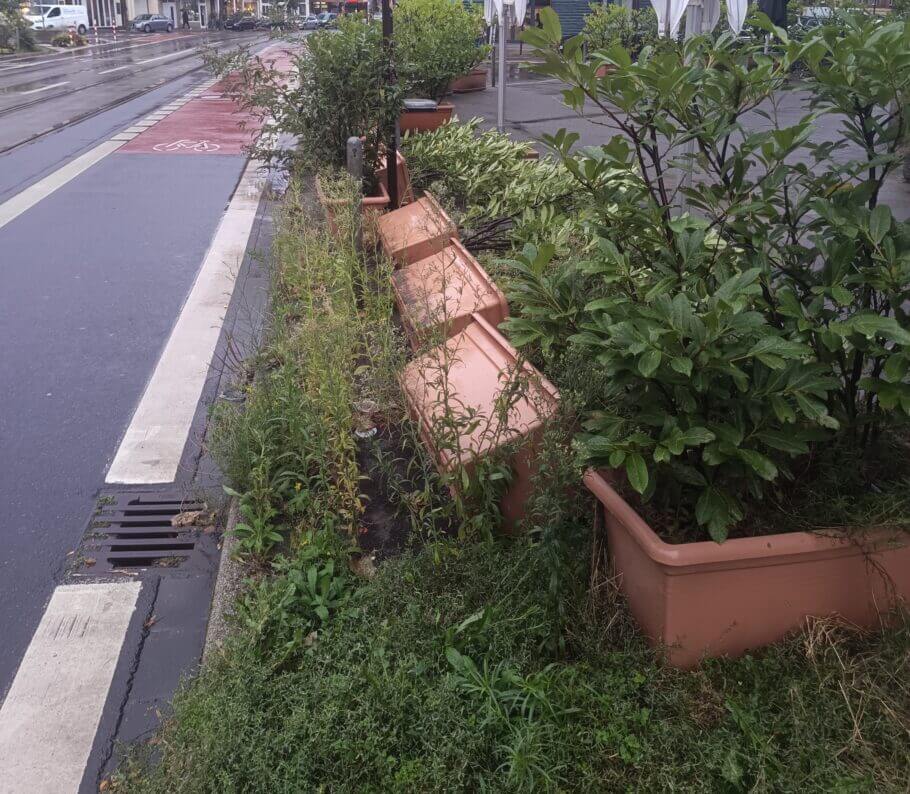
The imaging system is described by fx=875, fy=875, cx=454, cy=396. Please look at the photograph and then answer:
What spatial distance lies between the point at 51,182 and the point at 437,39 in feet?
20.5

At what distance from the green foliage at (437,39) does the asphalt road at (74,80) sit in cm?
296

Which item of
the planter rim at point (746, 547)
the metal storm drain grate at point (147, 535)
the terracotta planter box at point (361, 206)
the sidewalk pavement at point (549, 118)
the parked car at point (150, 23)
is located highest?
the parked car at point (150, 23)

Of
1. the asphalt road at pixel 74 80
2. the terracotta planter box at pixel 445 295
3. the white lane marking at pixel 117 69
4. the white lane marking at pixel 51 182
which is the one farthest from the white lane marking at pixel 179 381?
the white lane marking at pixel 117 69

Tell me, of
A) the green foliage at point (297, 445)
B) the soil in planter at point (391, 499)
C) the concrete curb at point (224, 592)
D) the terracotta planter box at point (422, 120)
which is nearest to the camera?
the concrete curb at point (224, 592)

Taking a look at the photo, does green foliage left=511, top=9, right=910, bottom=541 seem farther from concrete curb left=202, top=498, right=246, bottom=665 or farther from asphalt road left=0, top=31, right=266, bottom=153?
asphalt road left=0, top=31, right=266, bottom=153

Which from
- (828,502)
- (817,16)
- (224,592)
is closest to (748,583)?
(828,502)

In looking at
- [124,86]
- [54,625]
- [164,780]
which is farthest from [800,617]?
[124,86]

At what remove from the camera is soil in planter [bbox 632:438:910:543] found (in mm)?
2633

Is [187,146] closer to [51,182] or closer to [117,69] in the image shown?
[51,182]

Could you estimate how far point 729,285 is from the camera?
2332 mm

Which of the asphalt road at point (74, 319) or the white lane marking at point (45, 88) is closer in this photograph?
the asphalt road at point (74, 319)

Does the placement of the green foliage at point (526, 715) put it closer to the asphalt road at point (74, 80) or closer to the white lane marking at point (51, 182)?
the asphalt road at point (74, 80)

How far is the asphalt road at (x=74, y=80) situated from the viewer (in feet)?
57.0

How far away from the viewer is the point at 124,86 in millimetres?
24891
